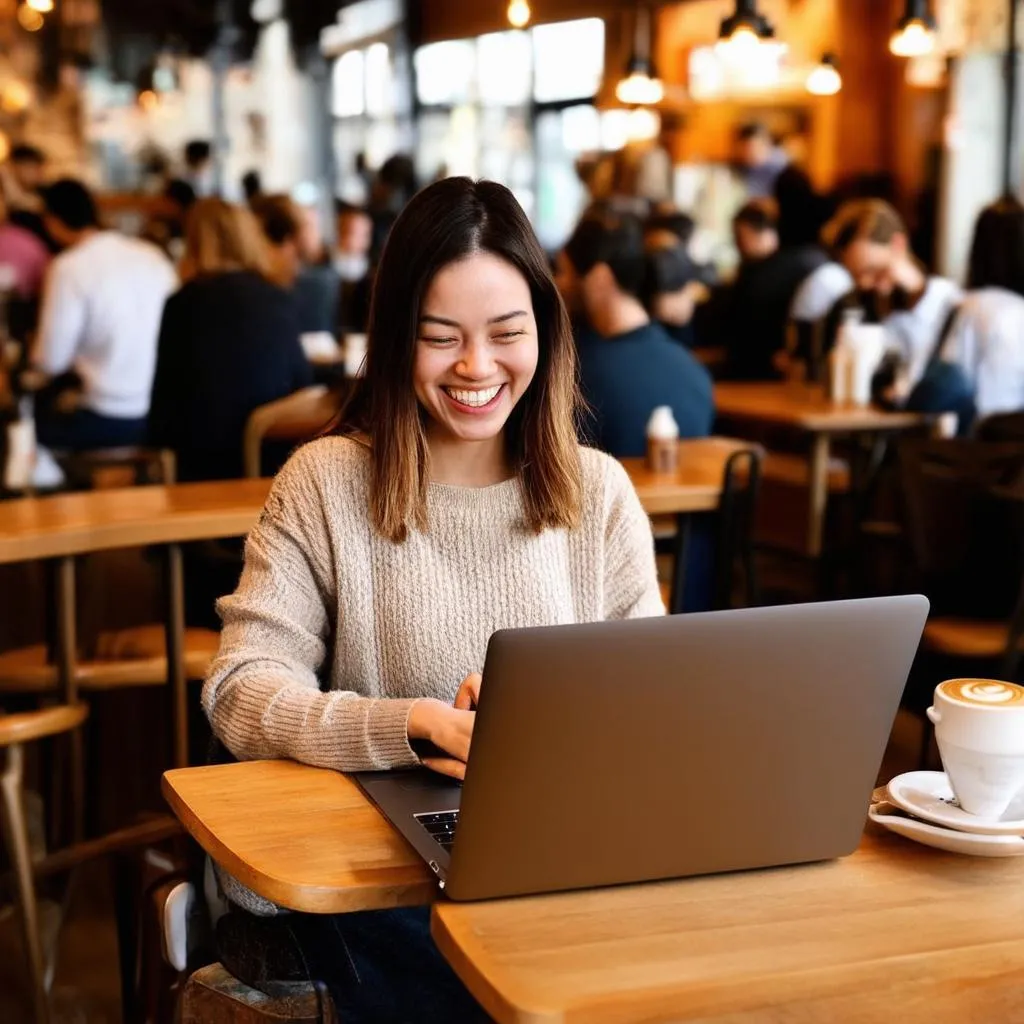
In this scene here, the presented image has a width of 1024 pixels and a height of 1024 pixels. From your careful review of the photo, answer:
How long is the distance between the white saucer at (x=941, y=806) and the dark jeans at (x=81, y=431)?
189 inches

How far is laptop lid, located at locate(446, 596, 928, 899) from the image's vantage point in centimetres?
122

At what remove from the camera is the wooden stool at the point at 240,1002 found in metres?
1.62

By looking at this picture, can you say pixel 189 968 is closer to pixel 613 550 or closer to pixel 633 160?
pixel 613 550

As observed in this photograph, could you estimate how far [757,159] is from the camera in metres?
9.00

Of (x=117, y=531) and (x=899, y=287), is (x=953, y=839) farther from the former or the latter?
(x=899, y=287)

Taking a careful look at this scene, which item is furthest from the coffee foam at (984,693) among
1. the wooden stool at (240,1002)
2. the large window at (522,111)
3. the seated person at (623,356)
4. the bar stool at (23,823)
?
the large window at (522,111)

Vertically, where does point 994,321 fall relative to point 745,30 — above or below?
below

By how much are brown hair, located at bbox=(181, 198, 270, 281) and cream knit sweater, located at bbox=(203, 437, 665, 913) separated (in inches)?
117

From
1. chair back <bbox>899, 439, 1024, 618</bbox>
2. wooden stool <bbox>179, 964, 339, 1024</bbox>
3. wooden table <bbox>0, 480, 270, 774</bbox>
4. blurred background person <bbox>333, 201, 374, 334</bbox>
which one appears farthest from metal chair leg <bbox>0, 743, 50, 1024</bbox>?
blurred background person <bbox>333, 201, 374, 334</bbox>

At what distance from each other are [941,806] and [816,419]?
3.80m

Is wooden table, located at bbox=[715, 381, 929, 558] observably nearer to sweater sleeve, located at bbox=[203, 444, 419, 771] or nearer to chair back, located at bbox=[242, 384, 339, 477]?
chair back, located at bbox=[242, 384, 339, 477]

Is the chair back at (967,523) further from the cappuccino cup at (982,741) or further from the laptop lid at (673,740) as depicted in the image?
the laptop lid at (673,740)

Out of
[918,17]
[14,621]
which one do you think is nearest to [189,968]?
[14,621]

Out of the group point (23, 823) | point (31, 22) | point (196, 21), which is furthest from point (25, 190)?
point (23, 823)
